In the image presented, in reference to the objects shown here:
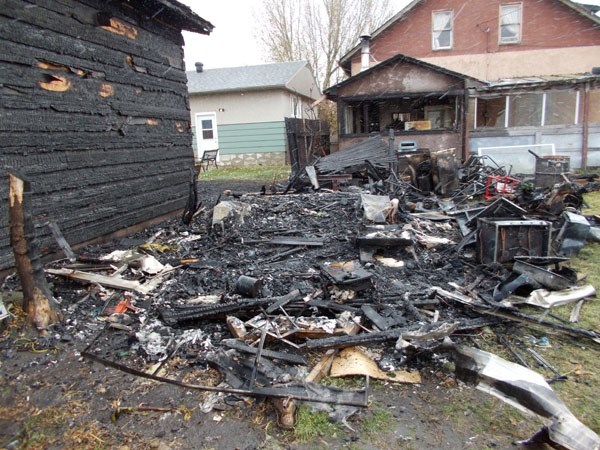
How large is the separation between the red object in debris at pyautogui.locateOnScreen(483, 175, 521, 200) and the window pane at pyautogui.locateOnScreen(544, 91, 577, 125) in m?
8.71

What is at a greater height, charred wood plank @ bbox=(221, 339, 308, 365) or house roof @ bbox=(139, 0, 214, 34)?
house roof @ bbox=(139, 0, 214, 34)

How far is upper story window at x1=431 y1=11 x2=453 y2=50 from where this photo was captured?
639 inches

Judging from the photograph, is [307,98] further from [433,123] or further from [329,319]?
[329,319]

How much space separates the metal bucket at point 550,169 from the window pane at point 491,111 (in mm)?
7019

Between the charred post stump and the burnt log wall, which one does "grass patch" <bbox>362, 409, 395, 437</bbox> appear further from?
the burnt log wall

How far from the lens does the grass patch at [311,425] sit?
94.2 inches

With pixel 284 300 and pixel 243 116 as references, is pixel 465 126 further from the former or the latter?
pixel 284 300

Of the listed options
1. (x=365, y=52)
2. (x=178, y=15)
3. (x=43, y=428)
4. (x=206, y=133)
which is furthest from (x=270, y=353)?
(x=206, y=133)

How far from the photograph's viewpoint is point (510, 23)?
15.8 meters

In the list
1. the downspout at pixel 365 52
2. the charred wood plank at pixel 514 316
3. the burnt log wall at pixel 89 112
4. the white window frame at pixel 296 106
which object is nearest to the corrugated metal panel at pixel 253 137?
the white window frame at pixel 296 106

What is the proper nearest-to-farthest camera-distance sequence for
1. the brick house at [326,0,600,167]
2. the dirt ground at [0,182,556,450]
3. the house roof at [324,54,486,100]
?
the dirt ground at [0,182,556,450] < the house roof at [324,54,486,100] < the brick house at [326,0,600,167]

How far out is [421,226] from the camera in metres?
6.86

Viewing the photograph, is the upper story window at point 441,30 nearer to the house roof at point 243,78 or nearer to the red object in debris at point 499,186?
the house roof at point 243,78

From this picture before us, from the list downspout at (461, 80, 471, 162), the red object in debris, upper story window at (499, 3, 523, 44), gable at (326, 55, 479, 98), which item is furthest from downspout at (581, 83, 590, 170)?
the red object in debris
